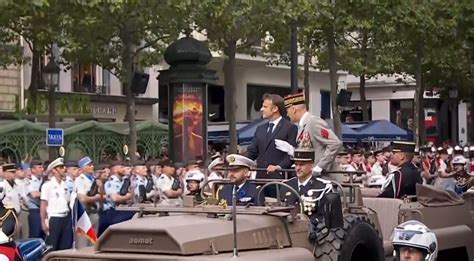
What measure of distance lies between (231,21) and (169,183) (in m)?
9.11

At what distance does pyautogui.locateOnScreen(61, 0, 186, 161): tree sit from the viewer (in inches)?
995

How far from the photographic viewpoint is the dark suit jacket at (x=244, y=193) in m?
9.55

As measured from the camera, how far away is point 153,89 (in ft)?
155

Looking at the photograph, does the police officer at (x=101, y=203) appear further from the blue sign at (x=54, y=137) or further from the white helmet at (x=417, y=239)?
the white helmet at (x=417, y=239)

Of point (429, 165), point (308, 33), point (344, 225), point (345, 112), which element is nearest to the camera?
point (344, 225)

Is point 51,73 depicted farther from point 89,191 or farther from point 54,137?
point 89,191

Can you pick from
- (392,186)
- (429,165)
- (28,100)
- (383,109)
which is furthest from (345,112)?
(392,186)

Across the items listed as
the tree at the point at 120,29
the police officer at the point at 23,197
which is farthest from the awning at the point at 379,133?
the police officer at the point at 23,197

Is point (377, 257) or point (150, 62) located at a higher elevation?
point (150, 62)

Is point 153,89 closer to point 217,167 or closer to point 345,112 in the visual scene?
point 345,112

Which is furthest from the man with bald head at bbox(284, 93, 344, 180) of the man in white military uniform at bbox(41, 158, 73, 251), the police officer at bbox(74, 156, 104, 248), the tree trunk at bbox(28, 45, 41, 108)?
the tree trunk at bbox(28, 45, 41, 108)

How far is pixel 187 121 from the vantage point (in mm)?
25062

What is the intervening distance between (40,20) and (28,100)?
33.9ft

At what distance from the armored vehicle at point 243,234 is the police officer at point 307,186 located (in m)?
0.14
